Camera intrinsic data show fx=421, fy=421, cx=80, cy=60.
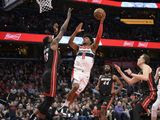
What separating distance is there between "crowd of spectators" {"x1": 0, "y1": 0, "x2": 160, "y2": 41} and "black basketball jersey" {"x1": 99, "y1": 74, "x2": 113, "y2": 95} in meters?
13.2

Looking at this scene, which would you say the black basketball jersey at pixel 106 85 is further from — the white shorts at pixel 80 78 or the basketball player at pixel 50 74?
the basketball player at pixel 50 74

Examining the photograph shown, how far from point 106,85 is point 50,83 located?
3.62 meters

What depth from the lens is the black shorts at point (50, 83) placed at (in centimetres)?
842

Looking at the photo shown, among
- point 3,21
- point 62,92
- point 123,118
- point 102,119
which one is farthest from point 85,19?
point 102,119

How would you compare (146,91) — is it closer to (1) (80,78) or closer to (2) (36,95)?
(1) (80,78)

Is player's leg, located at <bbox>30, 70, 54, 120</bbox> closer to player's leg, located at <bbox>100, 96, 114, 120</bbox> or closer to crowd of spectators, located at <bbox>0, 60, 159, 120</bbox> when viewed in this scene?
player's leg, located at <bbox>100, 96, 114, 120</bbox>

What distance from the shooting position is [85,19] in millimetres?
30062

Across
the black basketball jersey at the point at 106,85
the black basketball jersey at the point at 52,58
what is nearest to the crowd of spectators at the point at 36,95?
the black basketball jersey at the point at 106,85

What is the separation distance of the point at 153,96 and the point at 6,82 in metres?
13.7

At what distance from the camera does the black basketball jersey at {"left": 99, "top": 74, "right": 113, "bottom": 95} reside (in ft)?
38.5

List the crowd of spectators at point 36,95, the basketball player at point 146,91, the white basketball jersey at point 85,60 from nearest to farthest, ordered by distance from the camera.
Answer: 1. the basketball player at point 146,91
2. the white basketball jersey at point 85,60
3. the crowd of spectators at point 36,95

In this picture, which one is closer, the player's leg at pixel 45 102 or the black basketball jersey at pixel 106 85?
the player's leg at pixel 45 102

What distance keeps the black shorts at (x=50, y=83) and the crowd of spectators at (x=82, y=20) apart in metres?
16.0

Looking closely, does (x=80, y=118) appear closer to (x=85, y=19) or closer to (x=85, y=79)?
(x=85, y=79)
